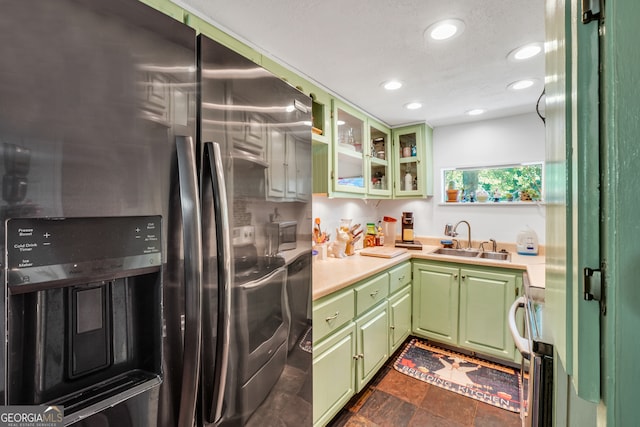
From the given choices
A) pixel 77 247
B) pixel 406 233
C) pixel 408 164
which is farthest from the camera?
pixel 408 164

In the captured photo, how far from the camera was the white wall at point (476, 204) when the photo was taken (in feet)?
8.75

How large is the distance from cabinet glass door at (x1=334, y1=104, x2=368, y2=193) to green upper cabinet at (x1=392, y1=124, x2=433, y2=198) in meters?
0.68

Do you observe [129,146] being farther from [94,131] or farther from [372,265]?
[372,265]

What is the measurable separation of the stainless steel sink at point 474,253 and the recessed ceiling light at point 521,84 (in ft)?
4.79

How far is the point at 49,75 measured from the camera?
1.66 ft

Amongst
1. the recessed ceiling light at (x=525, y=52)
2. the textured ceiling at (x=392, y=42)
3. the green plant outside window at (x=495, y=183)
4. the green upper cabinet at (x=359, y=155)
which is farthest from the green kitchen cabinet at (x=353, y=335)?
the recessed ceiling light at (x=525, y=52)

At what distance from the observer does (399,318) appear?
2.39 m

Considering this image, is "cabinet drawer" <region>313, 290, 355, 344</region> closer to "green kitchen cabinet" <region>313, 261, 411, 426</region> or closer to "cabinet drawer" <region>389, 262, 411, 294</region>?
"green kitchen cabinet" <region>313, 261, 411, 426</region>

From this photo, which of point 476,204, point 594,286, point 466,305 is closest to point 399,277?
point 466,305

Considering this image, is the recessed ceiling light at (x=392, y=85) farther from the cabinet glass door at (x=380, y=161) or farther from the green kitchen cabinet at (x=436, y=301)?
the green kitchen cabinet at (x=436, y=301)

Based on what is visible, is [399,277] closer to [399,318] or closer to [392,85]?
[399,318]

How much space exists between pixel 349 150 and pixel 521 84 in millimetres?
1357

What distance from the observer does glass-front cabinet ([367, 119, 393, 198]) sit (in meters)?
2.76

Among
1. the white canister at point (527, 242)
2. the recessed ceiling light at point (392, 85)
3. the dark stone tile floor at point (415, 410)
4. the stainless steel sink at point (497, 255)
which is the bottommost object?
the dark stone tile floor at point (415, 410)
